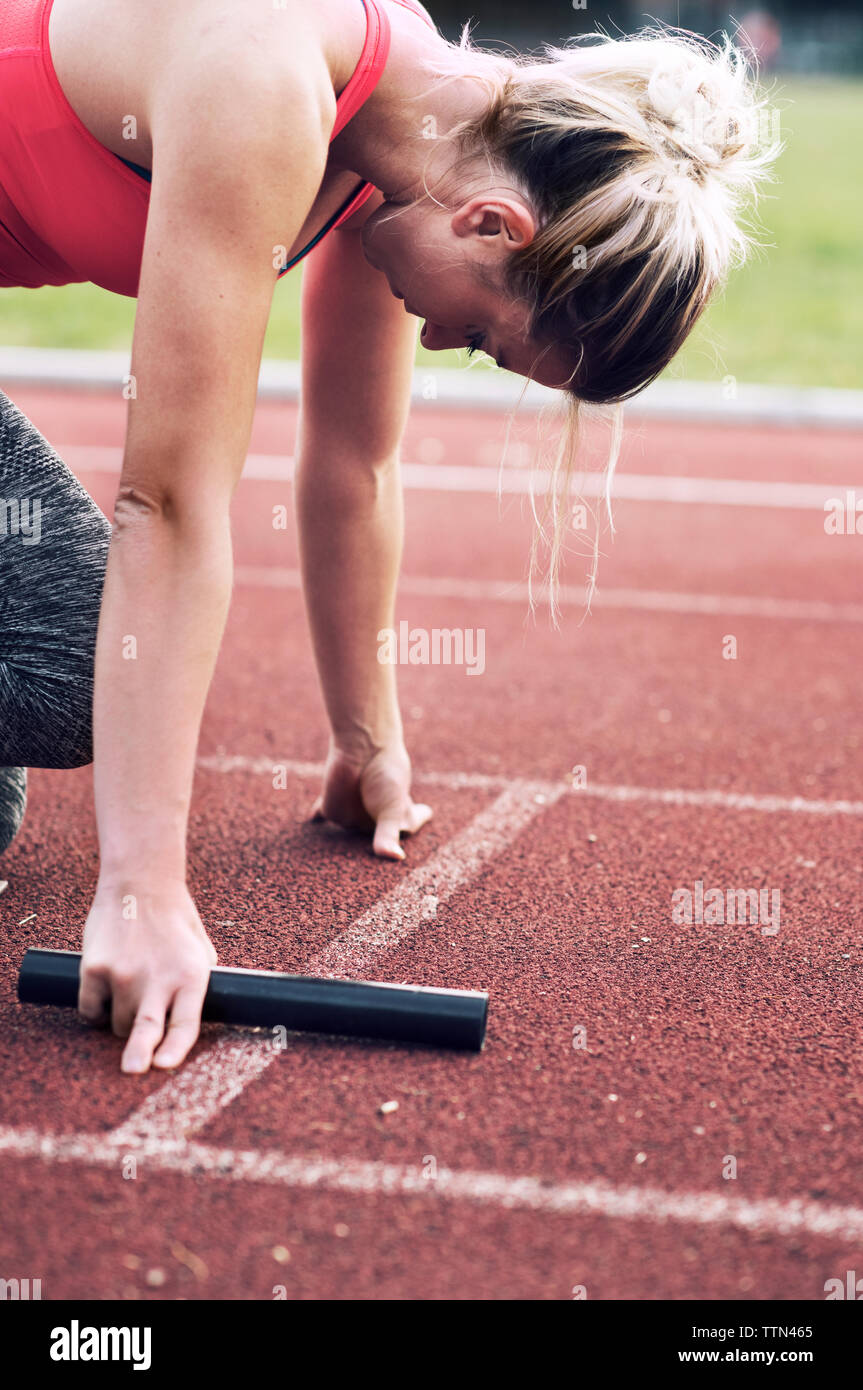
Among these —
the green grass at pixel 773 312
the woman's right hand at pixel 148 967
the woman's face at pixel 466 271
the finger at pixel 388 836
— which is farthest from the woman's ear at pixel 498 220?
the green grass at pixel 773 312

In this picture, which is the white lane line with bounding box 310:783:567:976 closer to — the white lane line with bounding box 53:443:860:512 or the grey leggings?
the grey leggings

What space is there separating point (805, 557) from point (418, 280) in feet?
14.8

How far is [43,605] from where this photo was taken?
2596mm

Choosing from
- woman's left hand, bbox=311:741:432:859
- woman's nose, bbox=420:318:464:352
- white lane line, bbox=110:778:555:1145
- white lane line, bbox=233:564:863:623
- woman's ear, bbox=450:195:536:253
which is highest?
woman's ear, bbox=450:195:536:253

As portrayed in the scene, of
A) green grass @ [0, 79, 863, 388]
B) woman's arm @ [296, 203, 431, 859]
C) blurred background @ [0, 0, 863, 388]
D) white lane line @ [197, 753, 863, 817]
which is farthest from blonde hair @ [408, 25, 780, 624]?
green grass @ [0, 79, 863, 388]

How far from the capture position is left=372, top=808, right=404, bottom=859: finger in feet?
10.2

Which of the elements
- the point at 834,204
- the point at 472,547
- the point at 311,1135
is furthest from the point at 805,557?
the point at 834,204

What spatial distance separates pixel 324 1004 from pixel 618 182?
1.36m

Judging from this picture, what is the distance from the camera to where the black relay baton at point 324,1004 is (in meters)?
2.29

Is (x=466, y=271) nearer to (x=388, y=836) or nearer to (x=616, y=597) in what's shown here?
(x=388, y=836)

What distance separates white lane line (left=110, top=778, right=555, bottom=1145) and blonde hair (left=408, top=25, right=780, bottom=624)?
39.2 inches

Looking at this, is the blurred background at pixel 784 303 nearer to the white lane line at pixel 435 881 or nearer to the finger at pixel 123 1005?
the white lane line at pixel 435 881

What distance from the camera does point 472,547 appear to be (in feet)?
21.7
